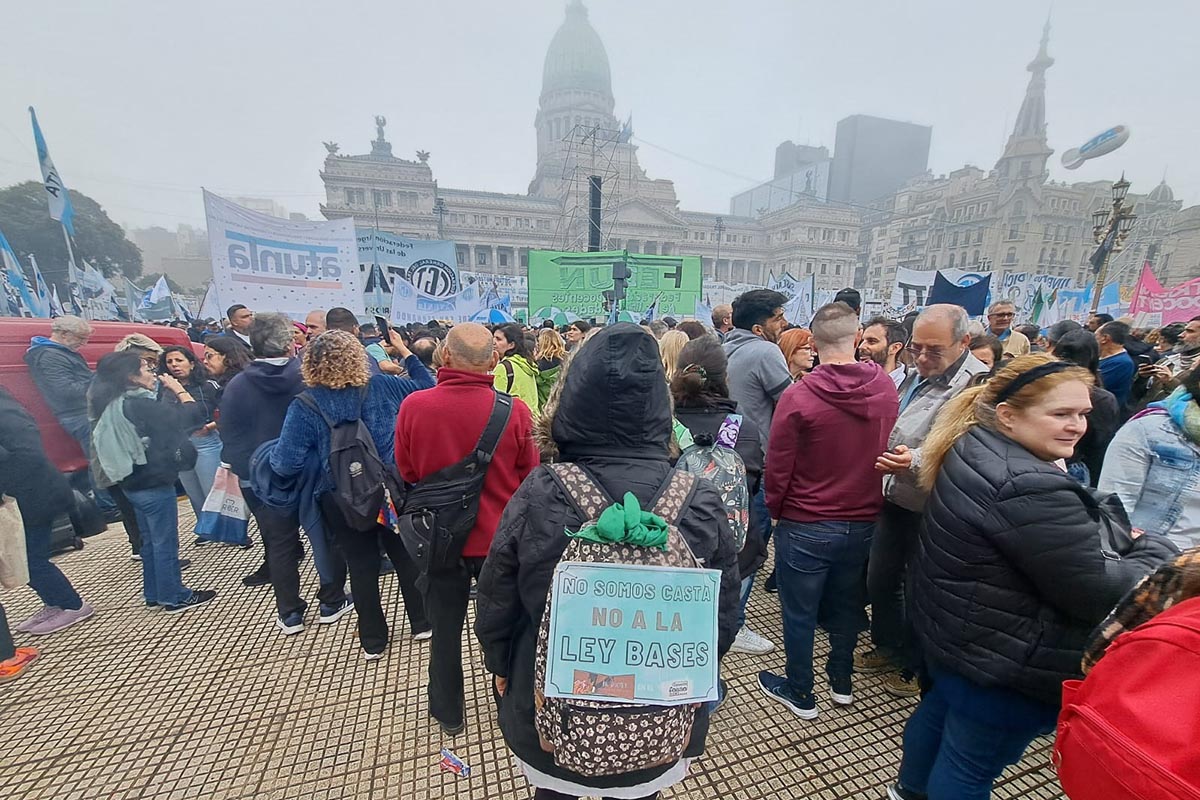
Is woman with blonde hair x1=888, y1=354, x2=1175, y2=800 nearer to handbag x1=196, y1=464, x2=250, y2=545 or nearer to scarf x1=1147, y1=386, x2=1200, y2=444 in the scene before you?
scarf x1=1147, y1=386, x2=1200, y2=444

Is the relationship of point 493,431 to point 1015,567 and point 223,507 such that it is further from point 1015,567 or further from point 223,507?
point 223,507

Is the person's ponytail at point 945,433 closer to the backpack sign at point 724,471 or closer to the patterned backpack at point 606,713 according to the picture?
the backpack sign at point 724,471

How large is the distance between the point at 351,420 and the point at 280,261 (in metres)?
4.28

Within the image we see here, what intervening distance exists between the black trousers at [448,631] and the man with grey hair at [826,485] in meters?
1.63

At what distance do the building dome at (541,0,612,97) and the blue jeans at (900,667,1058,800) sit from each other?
86.9m

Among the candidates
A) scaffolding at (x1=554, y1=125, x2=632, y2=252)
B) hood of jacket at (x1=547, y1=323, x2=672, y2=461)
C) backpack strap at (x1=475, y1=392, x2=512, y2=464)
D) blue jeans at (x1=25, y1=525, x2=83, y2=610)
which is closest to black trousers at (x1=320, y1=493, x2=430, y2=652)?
backpack strap at (x1=475, y1=392, x2=512, y2=464)

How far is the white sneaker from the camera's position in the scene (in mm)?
3082

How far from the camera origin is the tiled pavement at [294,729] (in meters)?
2.17

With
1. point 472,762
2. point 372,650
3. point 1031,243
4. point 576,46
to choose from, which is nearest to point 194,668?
point 372,650

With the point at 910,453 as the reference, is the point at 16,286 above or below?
above

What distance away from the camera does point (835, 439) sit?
7.63 feet

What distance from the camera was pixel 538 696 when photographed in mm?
1305

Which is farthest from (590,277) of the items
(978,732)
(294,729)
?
(978,732)

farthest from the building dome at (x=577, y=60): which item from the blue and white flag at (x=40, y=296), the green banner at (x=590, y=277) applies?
the blue and white flag at (x=40, y=296)
